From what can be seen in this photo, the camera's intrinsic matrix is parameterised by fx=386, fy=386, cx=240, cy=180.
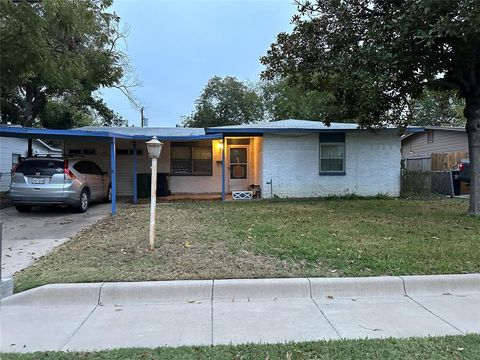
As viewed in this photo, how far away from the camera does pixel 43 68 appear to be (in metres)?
7.44

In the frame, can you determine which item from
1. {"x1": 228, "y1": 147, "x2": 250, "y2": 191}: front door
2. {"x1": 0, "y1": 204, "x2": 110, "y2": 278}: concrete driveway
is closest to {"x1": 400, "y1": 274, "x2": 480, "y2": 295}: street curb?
{"x1": 0, "y1": 204, "x2": 110, "y2": 278}: concrete driveway

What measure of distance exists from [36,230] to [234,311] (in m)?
6.41

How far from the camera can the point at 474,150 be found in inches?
411

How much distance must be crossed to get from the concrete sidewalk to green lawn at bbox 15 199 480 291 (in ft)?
1.00

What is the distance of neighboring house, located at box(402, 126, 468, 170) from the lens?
21673 millimetres

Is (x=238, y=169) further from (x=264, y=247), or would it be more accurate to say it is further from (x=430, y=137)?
(x=430, y=137)

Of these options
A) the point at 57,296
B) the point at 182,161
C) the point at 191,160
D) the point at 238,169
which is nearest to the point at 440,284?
the point at 57,296

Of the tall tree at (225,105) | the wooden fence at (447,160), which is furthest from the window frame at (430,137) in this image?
the tall tree at (225,105)

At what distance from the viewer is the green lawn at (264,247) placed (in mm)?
5426

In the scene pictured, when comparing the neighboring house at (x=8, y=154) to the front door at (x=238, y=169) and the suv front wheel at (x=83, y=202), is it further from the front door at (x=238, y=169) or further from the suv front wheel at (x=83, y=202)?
the front door at (x=238, y=169)

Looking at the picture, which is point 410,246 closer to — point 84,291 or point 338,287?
point 338,287

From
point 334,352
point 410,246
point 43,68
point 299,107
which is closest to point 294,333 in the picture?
point 334,352

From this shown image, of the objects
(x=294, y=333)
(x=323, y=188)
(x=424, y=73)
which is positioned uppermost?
(x=424, y=73)

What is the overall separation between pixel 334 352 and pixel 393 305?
1.62 meters
